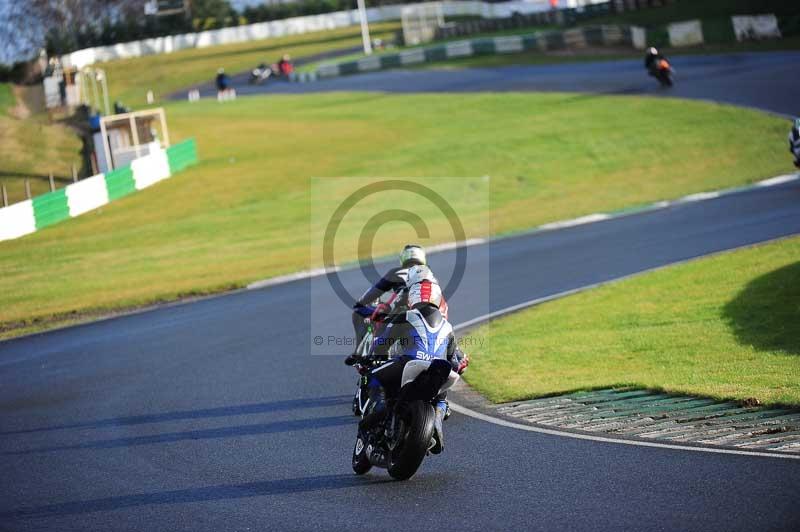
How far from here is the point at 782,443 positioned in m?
8.74

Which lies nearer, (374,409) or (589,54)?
(374,409)

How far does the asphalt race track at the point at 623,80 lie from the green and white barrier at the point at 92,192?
17246mm

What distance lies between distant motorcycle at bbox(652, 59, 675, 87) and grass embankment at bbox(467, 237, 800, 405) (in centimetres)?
2397

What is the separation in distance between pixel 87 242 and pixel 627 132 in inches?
717

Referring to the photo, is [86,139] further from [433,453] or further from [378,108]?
[433,453]

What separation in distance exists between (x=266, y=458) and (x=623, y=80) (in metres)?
38.3

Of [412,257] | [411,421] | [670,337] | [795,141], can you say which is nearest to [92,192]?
[795,141]

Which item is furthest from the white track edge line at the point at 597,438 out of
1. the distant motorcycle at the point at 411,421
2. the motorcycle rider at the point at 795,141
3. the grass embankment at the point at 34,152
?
the grass embankment at the point at 34,152

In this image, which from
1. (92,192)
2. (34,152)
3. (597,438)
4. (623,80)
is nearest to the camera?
(597,438)

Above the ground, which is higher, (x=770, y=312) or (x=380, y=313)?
(x=380, y=313)

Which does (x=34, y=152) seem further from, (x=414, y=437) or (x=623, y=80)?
(x=414, y=437)

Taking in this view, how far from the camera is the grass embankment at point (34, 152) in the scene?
35.6 meters

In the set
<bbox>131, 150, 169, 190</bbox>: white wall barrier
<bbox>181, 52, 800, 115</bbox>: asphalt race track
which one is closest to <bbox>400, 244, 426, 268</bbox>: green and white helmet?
<bbox>131, 150, 169, 190</bbox>: white wall barrier

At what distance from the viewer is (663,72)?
1641 inches
